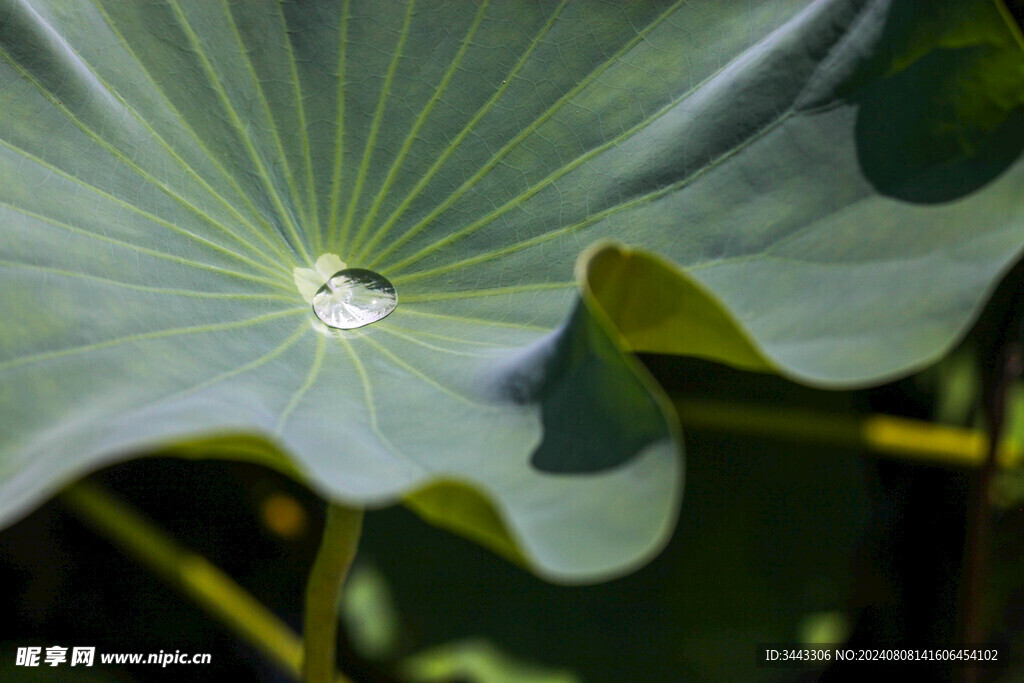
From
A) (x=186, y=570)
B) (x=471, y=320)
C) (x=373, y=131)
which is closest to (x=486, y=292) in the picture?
(x=471, y=320)

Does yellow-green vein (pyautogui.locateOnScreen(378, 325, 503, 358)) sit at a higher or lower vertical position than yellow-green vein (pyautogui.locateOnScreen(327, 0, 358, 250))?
lower

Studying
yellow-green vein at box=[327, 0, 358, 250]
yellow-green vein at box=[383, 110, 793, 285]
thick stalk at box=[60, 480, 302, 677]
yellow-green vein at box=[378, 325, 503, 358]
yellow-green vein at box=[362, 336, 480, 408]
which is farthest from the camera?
thick stalk at box=[60, 480, 302, 677]

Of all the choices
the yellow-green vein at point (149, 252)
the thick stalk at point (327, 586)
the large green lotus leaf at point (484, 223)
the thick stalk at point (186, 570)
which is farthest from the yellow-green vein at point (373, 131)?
the thick stalk at point (186, 570)

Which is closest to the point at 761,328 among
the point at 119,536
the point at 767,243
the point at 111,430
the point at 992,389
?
the point at 767,243

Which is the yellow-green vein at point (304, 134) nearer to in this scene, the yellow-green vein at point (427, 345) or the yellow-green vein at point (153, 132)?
the yellow-green vein at point (153, 132)

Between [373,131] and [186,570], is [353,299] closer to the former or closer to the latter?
[373,131]

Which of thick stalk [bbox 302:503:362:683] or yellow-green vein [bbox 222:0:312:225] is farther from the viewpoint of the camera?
yellow-green vein [bbox 222:0:312:225]

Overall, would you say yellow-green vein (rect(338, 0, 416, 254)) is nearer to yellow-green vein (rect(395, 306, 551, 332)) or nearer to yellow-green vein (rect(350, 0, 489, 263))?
yellow-green vein (rect(350, 0, 489, 263))

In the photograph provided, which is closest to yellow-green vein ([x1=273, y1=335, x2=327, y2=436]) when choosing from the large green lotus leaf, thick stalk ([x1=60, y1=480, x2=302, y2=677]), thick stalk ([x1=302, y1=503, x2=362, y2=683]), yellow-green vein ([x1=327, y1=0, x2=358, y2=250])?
the large green lotus leaf
